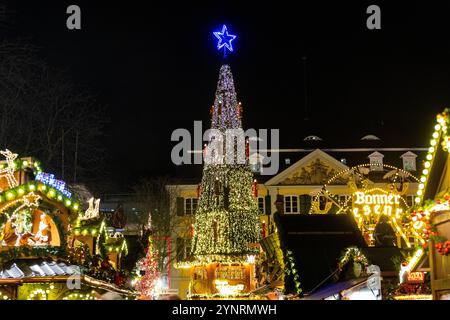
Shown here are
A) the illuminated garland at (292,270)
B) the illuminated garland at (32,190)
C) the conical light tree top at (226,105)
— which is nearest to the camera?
the illuminated garland at (292,270)

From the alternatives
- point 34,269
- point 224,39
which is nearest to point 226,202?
point 224,39

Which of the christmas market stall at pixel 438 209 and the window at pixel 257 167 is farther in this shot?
the window at pixel 257 167

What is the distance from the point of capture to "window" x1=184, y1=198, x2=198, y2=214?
55688 mm

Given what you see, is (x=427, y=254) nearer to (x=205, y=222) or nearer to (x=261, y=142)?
(x=205, y=222)

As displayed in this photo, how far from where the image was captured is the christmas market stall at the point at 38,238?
15.3 m

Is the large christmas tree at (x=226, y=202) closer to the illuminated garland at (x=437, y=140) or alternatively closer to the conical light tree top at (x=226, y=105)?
the conical light tree top at (x=226, y=105)

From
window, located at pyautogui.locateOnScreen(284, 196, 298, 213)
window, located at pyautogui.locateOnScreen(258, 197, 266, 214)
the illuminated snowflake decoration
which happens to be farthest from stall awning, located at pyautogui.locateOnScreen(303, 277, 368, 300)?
window, located at pyautogui.locateOnScreen(258, 197, 266, 214)

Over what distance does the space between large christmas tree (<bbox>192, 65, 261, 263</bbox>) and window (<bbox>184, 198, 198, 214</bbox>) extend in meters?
18.7

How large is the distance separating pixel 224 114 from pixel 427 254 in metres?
23.2

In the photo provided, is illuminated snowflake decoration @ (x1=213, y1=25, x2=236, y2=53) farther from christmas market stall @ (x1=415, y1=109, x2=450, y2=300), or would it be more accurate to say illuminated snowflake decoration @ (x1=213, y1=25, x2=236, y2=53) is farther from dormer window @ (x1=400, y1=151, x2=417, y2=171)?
dormer window @ (x1=400, y1=151, x2=417, y2=171)

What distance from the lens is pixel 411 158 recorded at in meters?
54.8

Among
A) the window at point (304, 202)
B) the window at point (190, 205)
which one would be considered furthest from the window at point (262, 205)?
the window at point (190, 205)

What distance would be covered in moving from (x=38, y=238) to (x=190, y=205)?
3971 centimetres

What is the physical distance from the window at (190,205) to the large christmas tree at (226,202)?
18702 millimetres
